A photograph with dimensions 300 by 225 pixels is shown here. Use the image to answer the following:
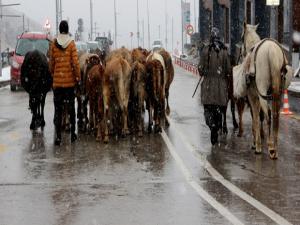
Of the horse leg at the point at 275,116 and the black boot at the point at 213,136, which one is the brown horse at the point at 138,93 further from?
the horse leg at the point at 275,116

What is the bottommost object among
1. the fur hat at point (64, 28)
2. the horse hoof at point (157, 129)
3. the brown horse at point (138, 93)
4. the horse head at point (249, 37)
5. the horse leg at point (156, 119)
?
the horse hoof at point (157, 129)

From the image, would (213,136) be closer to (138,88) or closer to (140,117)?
(140,117)

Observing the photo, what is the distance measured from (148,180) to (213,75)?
408 centimetres

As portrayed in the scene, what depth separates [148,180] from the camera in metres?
10.6

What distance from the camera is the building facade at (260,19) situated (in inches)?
1687

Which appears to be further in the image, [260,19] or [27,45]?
[260,19]

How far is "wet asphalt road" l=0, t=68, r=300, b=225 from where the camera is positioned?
8492 millimetres

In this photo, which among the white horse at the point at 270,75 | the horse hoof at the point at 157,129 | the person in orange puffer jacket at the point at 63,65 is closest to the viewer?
the white horse at the point at 270,75

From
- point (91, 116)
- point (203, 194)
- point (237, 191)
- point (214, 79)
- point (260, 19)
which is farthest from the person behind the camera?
point (260, 19)

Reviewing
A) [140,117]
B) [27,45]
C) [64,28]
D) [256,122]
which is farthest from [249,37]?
[27,45]

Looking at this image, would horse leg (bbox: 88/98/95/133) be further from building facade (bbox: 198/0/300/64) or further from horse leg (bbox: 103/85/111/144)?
building facade (bbox: 198/0/300/64)

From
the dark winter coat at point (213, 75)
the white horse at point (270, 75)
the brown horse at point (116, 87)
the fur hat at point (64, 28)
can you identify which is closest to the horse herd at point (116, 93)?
the brown horse at point (116, 87)

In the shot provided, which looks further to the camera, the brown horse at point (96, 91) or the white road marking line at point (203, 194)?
the brown horse at point (96, 91)

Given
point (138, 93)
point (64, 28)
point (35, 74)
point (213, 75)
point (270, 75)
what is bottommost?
point (138, 93)
